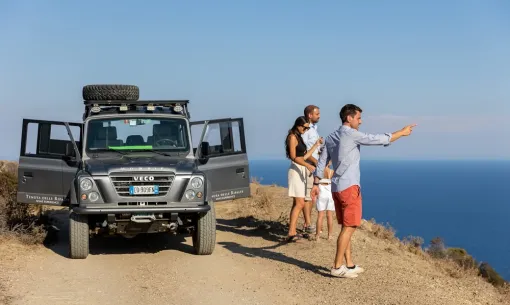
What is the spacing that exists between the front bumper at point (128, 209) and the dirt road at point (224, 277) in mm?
787

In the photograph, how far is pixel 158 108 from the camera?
11.8 m

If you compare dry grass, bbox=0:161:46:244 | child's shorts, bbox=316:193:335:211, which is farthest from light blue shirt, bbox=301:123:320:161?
dry grass, bbox=0:161:46:244

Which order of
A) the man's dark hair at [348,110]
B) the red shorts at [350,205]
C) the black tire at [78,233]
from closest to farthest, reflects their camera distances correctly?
the red shorts at [350,205]
the man's dark hair at [348,110]
the black tire at [78,233]

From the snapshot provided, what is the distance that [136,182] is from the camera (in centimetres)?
1002

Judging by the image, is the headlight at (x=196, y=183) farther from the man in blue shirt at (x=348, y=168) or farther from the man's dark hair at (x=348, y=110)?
the man's dark hair at (x=348, y=110)

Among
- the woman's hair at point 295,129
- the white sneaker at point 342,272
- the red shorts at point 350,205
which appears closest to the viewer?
the red shorts at point 350,205

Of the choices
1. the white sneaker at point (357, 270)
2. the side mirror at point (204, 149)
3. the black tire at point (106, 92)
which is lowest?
the white sneaker at point (357, 270)

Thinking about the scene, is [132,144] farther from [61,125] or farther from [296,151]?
[296,151]

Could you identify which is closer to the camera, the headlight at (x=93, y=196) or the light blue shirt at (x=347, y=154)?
the light blue shirt at (x=347, y=154)

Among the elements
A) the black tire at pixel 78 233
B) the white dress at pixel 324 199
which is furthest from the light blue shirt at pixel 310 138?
the black tire at pixel 78 233

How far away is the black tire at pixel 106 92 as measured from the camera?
538 inches

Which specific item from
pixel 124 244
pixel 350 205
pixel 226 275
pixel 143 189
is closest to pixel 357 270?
pixel 350 205

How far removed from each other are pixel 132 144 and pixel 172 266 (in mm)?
2397

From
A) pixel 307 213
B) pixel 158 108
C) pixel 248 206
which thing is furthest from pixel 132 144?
pixel 248 206
